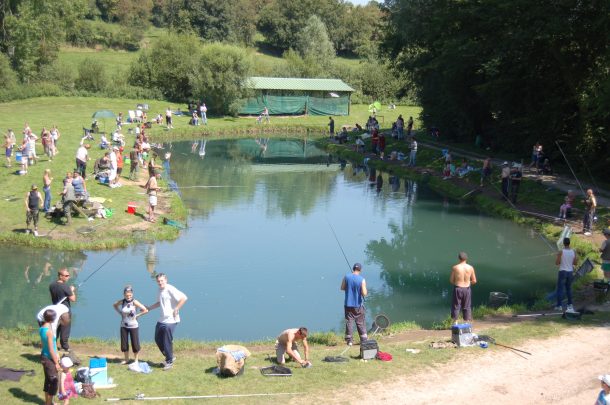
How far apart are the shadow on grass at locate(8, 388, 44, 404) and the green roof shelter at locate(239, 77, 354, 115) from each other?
162 feet

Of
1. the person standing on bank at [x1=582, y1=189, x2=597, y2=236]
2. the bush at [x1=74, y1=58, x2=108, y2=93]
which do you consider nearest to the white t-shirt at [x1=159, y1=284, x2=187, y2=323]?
the person standing on bank at [x1=582, y1=189, x2=597, y2=236]

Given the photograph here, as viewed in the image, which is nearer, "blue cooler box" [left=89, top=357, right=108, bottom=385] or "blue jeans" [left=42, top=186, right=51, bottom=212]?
"blue cooler box" [left=89, top=357, right=108, bottom=385]

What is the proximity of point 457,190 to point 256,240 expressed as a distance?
12.1m

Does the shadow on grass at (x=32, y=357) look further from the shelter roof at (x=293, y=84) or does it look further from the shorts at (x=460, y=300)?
the shelter roof at (x=293, y=84)

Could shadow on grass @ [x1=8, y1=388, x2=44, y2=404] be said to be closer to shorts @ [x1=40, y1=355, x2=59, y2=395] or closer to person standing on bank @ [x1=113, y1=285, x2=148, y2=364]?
shorts @ [x1=40, y1=355, x2=59, y2=395]

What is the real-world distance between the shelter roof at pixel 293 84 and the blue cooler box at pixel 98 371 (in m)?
49.3

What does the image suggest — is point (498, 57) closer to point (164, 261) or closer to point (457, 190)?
point (457, 190)

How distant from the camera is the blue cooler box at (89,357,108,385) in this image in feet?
35.3

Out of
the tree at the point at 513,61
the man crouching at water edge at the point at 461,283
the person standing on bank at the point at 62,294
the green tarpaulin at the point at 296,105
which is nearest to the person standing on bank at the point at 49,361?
the person standing on bank at the point at 62,294

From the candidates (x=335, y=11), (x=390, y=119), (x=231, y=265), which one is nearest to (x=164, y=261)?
(x=231, y=265)

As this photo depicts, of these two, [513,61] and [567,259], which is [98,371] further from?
[513,61]

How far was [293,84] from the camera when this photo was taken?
6247 centimetres

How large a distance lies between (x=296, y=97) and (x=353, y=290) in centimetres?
5033

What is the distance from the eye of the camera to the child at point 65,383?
10039 mm
